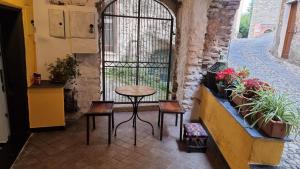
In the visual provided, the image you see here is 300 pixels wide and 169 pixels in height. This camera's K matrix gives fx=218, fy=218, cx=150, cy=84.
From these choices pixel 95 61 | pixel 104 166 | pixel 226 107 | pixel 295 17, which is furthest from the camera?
pixel 295 17

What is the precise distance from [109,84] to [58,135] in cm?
188

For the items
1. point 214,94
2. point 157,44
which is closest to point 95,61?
point 157,44

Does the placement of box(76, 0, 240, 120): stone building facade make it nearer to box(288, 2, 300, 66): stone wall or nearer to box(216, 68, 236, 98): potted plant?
box(216, 68, 236, 98): potted plant

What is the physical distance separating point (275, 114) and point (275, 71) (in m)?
5.94

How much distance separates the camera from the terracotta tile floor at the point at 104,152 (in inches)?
106

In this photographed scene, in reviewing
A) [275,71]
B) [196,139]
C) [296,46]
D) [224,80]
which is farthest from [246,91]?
[296,46]

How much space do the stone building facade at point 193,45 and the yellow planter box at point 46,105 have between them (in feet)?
2.12

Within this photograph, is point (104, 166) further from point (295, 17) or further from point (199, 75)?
point (295, 17)

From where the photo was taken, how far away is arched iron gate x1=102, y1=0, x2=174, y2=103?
441 centimetres

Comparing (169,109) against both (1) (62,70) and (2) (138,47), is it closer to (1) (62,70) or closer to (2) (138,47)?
(2) (138,47)

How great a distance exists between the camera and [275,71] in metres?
7.20

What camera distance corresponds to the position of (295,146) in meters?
3.02

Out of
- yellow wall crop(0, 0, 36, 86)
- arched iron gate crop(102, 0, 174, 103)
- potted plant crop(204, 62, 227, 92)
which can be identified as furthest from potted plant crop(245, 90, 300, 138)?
yellow wall crop(0, 0, 36, 86)

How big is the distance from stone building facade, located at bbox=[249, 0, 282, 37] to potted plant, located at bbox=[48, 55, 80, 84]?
1404 cm
